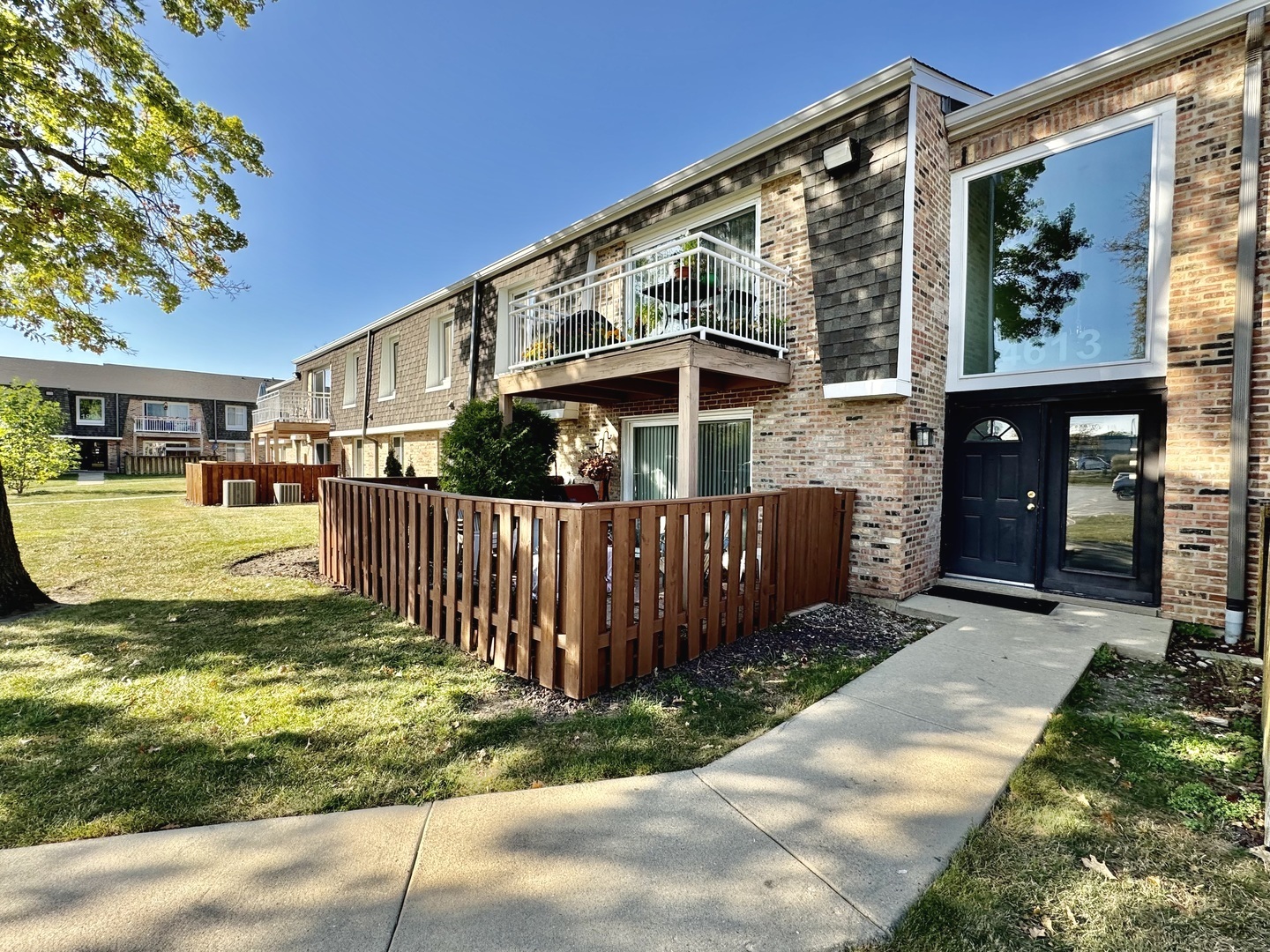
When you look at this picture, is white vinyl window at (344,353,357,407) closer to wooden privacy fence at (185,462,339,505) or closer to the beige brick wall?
wooden privacy fence at (185,462,339,505)

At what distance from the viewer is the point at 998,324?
675 cm

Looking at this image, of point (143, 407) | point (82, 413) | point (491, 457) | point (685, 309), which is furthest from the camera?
point (143, 407)

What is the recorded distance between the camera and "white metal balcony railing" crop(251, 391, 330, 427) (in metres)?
20.4

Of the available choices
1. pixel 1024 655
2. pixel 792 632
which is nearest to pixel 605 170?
pixel 792 632

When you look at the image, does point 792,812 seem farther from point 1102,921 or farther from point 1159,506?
point 1159,506

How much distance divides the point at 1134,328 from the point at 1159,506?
1.86 metres

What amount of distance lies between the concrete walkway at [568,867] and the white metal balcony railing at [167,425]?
47.8 metres

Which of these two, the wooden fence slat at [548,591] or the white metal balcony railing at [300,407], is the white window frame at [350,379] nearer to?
the white metal balcony railing at [300,407]

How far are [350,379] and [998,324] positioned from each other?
1849 centimetres

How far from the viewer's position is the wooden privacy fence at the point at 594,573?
374 cm

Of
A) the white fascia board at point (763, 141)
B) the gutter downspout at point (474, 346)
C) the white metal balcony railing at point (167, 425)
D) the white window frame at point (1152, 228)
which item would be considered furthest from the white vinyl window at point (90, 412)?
the white window frame at point (1152, 228)

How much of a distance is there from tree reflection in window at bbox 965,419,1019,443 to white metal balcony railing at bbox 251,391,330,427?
20.4 meters

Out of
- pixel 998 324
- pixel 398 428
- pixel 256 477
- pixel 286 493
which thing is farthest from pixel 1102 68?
pixel 256 477

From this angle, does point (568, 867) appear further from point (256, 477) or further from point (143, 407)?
point (143, 407)
